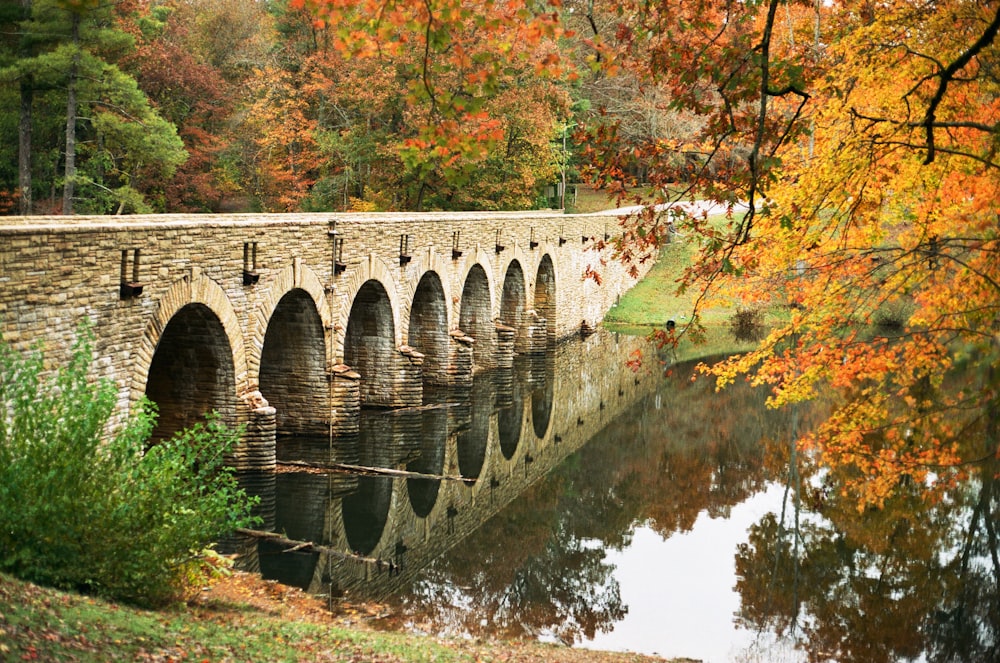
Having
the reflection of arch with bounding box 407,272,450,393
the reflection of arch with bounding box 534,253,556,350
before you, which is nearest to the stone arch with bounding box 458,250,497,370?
the reflection of arch with bounding box 407,272,450,393

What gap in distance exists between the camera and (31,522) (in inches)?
334

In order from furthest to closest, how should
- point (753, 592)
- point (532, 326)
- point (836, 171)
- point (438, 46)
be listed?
point (532, 326) → point (753, 592) → point (836, 171) → point (438, 46)

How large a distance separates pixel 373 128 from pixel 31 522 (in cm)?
3259

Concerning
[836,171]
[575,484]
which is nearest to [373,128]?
[575,484]

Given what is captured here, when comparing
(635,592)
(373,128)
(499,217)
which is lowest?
(635,592)

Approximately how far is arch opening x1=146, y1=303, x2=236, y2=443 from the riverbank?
4608mm

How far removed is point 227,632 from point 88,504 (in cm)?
152

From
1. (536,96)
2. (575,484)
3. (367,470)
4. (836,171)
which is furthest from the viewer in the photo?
(536,96)

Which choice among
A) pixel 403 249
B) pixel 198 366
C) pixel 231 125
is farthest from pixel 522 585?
pixel 231 125

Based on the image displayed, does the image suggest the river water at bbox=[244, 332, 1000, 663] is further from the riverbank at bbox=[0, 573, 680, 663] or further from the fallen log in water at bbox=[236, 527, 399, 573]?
the riverbank at bbox=[0, 573, 680, 663]

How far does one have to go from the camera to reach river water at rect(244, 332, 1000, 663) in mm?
13180

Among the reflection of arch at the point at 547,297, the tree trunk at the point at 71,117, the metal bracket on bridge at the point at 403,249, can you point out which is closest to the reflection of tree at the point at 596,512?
the metal bracket on bridge at the point at 403,249

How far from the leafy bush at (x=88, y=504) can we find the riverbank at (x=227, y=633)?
14.6 inches

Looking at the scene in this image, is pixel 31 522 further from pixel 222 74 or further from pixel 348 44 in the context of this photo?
pixel 222 74
